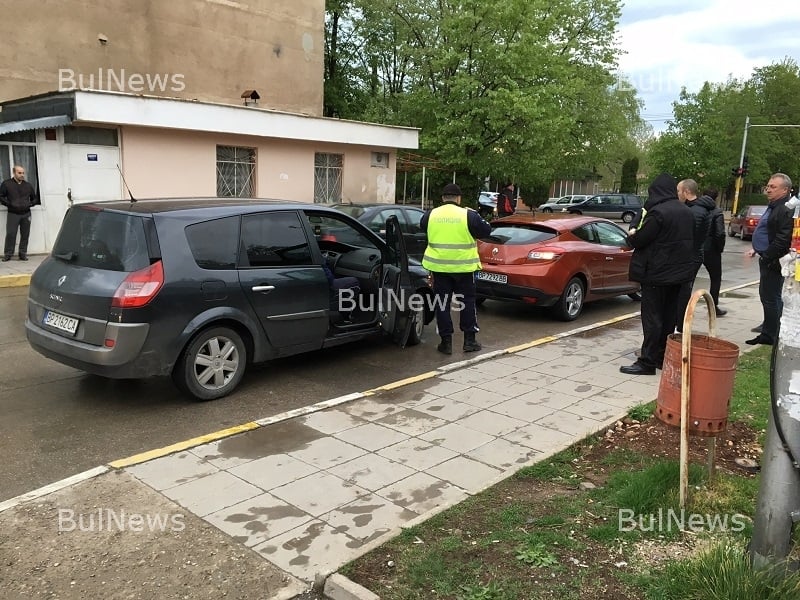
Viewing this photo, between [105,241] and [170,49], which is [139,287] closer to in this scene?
[105,241]

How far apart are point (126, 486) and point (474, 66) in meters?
19.1

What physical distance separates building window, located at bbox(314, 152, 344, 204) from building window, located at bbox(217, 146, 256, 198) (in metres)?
2.08

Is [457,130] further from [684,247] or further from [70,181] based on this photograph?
[684,247]

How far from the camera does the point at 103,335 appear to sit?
196 inches

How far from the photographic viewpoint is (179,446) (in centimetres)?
454

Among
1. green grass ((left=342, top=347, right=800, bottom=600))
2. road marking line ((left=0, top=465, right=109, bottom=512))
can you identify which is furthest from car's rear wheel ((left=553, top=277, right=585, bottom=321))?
road marking line ((left=0, top=465, right=109, bottom=512))

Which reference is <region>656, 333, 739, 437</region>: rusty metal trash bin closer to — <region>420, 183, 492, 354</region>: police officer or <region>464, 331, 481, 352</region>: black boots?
<region>420, 183, 492, 354</region>: police officer

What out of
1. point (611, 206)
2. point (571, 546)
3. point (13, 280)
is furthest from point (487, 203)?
point (571, 546)

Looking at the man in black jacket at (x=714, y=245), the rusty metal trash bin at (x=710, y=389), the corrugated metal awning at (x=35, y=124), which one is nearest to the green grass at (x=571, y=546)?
the rusty metal trash bin at (x=710, y=389)

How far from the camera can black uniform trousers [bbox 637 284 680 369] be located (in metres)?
6.48

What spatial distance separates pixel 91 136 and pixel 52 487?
37.6 ft

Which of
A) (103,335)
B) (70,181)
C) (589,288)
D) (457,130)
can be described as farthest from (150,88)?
(103,335)

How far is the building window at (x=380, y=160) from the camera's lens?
19688mm

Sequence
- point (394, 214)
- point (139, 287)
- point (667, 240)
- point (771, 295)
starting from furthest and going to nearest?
point (394, 214)
point (771, 295)
point (667, 240)
point (139, 287)
